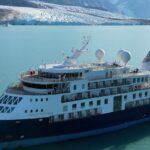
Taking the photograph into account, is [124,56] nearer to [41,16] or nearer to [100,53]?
[100,53]

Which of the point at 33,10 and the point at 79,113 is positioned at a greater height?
the point at 33,10

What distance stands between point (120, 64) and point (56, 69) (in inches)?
218

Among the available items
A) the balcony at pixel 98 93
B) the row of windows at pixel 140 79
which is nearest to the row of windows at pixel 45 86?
the balcony at pixel 98 93

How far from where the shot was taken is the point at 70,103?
78.0ft

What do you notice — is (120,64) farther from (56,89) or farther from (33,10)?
(33,10)

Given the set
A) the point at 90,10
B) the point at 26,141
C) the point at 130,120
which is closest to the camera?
the point at 26,141

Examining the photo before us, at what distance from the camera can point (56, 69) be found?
23.9 metres

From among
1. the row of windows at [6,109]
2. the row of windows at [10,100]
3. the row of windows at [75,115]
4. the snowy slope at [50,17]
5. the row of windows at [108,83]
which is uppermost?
the snowy slope at [50,17]

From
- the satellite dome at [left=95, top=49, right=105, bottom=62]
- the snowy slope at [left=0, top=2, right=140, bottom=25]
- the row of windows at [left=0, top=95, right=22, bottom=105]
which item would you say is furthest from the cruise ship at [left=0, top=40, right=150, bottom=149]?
the snowy slope at [left=0, top=2, right=140, bottom=25]

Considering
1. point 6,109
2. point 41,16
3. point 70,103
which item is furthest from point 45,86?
point 41,16

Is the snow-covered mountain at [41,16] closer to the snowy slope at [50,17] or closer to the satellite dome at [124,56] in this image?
the snowy slope at [50,17]

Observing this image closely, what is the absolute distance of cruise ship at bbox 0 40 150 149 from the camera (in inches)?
889

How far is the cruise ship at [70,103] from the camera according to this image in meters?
22.6

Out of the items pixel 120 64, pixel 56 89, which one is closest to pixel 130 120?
pixel 120 64
